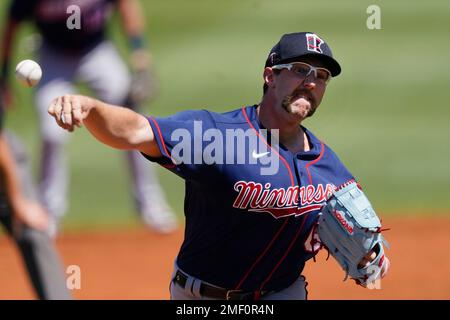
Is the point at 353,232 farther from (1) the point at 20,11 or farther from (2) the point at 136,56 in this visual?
(1) the point at 20,11

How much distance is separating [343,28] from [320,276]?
445 cm

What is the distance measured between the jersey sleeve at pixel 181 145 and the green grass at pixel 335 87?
212 inches

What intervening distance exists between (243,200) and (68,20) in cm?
536

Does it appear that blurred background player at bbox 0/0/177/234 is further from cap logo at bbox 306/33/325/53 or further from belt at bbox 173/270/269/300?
cap logo at bbox 306/33/325/53

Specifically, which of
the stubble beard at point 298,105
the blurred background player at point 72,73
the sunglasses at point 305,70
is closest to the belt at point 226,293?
the stubble beard at point 298,105

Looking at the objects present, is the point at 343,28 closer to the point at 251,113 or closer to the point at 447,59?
the point at 447,59

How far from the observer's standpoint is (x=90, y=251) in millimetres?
8203

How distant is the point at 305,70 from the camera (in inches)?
152

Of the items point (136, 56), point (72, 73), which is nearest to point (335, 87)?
point (136, 56)

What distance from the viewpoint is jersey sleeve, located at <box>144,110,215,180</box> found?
3.58 metres

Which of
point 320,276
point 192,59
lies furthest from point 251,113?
point 192,59

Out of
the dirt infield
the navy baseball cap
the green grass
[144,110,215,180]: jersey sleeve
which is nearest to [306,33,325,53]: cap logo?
the navy baseball cap

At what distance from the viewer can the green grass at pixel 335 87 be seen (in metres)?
9.41

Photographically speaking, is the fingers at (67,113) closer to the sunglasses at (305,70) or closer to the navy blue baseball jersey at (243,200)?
the navy blue baseball jersey at (243,200)
